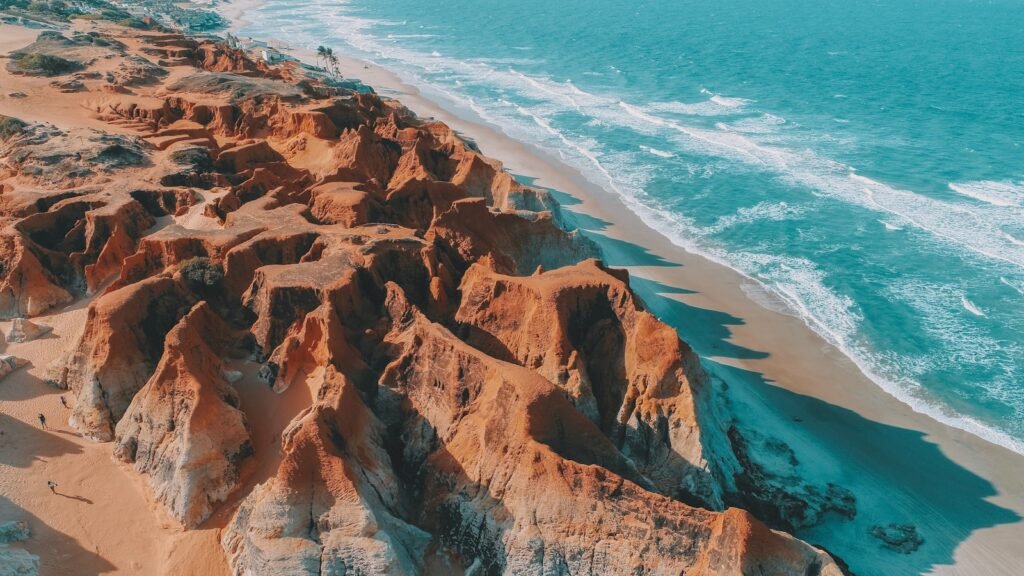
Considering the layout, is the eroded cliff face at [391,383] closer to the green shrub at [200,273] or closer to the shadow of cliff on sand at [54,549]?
the green shrub at [200,273]

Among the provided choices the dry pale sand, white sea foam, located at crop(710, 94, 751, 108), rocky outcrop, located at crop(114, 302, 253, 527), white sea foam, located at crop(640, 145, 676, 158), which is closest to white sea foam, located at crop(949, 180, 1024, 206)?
white sea foam, located at crop(640, 145, 676, 158)

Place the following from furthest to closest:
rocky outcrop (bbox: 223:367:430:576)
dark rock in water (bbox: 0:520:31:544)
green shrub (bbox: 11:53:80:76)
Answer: green shrub (bbox: 11:53:80:76), dark rock in water (bbox: 0:520:31:544), rocky outcrop (bbox: 223:367:430:576)

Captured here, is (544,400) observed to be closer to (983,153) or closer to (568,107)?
(983,153)

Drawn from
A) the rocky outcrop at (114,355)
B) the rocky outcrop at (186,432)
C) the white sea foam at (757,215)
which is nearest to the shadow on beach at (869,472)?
the white sea foam at (757,215)

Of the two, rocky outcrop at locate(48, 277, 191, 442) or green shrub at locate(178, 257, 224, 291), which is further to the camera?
green shrub at locate(178, 257, 224, 291)

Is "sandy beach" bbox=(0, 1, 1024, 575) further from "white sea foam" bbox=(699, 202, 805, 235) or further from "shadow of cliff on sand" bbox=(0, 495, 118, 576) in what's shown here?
"white sea foam" bbox=(699, 202, 805, 235)
